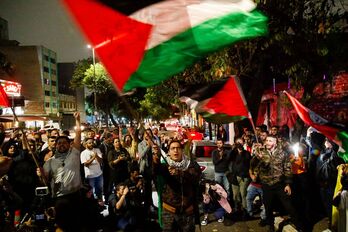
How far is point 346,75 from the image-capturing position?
36.6ft

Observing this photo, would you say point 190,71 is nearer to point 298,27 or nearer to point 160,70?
point 298,27

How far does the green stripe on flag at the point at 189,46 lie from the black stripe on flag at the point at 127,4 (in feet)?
1.45

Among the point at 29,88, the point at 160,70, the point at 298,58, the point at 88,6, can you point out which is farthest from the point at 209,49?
the point at 29,88

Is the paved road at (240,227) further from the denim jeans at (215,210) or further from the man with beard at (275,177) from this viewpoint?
the man with beard at (275,177)

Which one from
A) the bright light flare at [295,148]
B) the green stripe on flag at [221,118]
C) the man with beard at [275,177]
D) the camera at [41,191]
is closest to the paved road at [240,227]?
the man with beard at [275,177]

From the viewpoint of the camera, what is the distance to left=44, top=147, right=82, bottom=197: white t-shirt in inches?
225

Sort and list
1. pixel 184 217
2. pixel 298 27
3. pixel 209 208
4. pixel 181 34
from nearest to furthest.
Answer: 1. pixel 181 34
2. pixel 184 217
3. pixel 209 208
4. pixel 298 27

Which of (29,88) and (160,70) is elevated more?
(29,88)

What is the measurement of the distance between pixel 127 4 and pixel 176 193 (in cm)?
267

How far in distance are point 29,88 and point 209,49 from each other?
75.6m

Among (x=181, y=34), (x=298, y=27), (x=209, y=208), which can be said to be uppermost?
(x=298, y=27)

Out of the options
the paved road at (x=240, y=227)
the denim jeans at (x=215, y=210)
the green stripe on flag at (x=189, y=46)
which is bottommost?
the paved road at (x=240, y=227)

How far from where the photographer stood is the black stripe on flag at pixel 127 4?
3514mm

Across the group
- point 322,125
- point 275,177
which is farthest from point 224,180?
point 322,125
